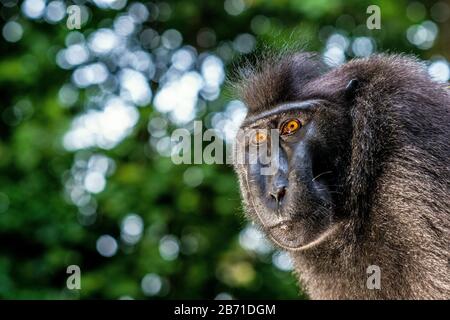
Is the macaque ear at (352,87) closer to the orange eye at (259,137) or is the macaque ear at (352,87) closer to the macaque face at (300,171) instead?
the macaque face at (300,171)

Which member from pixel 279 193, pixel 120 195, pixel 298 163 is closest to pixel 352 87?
pixel 298 163

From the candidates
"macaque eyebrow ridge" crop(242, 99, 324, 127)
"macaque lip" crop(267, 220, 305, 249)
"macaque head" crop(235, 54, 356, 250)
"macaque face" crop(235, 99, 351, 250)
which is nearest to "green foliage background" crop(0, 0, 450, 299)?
"macaque eyebrow ridge" crop(242, 99, 324, 127)

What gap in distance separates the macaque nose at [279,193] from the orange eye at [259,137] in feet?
1.82

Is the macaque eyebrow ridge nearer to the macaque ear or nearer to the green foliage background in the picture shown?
the macaque ear

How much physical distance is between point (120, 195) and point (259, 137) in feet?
11.9

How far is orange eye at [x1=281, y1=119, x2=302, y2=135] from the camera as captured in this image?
5227 mm

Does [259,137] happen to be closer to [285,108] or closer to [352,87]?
[285,108]

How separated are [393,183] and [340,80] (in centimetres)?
105

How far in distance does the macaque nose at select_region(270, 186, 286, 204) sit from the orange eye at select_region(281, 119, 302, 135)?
0.52 meters

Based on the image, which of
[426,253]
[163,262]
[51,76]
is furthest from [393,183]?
[51,76]

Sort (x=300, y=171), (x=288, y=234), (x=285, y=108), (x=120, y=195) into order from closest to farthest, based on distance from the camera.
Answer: (x=300, y=171) → (x=288, y=234) → (x=285, y=108) → (x=120, y=195)

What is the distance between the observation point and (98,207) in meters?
9.14

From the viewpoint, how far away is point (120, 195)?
28.4ft

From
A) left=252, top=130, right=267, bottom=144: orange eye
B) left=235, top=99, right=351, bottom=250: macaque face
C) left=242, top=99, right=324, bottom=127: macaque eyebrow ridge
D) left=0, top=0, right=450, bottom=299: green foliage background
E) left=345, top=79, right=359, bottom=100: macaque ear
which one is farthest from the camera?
left=0, top=0, right=450, bottom=299: green foliage background
